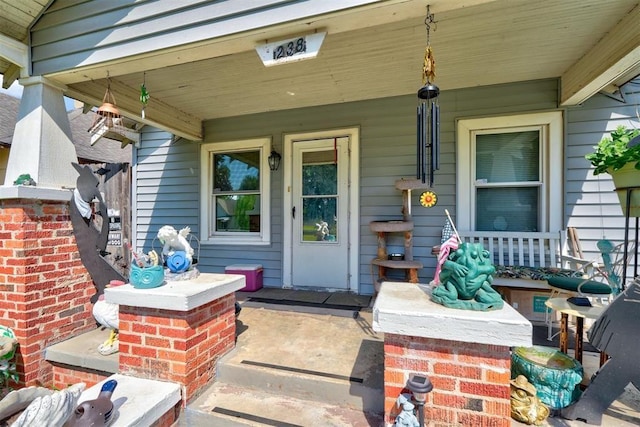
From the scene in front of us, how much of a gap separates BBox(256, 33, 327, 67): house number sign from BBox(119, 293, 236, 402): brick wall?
66.2 inches

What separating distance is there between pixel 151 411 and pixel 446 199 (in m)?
3.16

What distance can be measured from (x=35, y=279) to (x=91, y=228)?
1.71 ft

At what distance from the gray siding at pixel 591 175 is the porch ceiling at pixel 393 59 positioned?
182 mm

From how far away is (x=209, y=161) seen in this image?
14.1 feet

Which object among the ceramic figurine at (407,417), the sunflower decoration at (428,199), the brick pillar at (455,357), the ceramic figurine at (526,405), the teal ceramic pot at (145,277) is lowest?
the ceramic figurine at (526,405)

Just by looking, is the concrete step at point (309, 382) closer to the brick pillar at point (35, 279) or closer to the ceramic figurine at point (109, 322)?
the ceramic figurine at point (109, 322)

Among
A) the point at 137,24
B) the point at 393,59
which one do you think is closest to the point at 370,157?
the point at 393,59

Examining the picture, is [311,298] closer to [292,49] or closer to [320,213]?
[320,213]

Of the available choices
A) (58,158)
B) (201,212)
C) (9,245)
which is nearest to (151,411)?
(9,245)

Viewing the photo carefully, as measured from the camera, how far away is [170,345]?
5.61 ft

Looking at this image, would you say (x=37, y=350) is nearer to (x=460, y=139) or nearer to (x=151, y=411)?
(x=151, y=411)

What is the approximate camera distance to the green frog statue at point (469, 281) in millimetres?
1378

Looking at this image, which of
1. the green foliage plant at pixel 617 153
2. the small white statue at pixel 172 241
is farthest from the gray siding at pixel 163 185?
the green foliage plant at pixel 617 153

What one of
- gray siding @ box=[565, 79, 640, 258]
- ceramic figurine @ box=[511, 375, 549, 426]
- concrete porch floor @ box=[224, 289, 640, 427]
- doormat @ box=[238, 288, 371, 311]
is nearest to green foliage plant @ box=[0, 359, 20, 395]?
concrete porch floor @ box=[224, 289, 640, 427]
